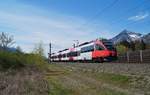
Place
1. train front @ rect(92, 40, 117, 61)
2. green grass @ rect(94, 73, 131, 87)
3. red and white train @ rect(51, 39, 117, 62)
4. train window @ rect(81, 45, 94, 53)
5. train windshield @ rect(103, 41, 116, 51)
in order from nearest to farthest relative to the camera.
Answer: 1. green grass @ rect(94, 73, 131, 87)
2. train front @ rect(92, 40, 117, 61)
3. red and white train @ rect(51, 39, 117, 62)
4. train windshield @ rect(103, 41, 116, 51)
5. train window @ rect(81, 45, 94, 53)

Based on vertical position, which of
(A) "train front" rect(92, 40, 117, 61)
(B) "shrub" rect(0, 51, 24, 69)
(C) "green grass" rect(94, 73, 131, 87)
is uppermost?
(A) "train front" rect(92, 40, 117, 61)

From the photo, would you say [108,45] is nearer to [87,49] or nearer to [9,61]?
[87,49]

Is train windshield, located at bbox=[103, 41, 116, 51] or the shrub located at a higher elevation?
train windshield, located at bbox=[103, 41, 116, 51]

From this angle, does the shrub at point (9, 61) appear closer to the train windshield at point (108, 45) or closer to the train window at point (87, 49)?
the train windshield at point (108, 45)

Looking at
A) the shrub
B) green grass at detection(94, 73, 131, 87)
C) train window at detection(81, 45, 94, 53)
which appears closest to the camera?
green grass at detection(94, 73, 131, 87)

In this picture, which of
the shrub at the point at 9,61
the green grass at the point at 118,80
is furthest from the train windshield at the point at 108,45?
the green grass at the point at 118,80

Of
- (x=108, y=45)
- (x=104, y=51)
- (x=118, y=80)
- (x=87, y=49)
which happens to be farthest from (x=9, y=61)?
(x=87, y=49)

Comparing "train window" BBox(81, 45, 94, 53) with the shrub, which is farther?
"train window" BBox(81, 45, 94, 53)

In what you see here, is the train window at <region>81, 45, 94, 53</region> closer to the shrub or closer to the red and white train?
the red and white train

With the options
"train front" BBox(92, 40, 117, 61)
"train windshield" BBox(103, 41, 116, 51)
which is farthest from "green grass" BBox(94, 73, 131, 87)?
"train windshield" BBox(103, 41, 116, 51)

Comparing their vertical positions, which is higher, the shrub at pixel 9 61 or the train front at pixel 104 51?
the train front at pixel 104 51

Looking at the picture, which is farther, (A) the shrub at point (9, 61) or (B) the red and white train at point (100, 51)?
(B) the red and white train at point (100, 51)

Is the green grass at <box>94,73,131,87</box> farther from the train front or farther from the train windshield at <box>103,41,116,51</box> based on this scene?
the train windshield at <box>103,41,116,51</box>

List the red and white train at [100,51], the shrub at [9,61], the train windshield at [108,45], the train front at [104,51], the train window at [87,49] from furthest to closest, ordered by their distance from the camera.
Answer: the train window at [87,49] < the train windshield at [108,45] < the red and white train at [100,51] < the train front at [104,51] < the shrub at [9,61]
